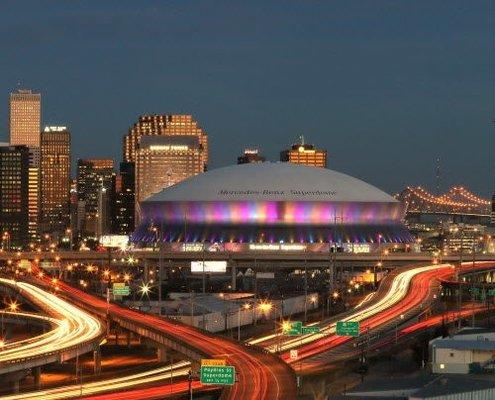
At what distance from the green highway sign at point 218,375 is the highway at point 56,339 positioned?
44.8 ft

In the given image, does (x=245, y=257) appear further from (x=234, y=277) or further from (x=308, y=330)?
(x=308, y=330)

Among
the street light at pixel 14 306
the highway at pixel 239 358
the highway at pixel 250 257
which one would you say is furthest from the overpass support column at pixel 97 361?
the highway at pixel 250 257

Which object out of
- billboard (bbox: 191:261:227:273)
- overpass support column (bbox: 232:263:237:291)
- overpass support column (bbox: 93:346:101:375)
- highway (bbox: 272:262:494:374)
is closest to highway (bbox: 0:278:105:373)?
overpass support column (bbox: 93:346:101:375)

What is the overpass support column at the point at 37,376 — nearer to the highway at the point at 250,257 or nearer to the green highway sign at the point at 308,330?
the green highway sign at the point at 308,330

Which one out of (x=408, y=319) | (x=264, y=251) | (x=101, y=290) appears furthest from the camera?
(x=264, y=251)

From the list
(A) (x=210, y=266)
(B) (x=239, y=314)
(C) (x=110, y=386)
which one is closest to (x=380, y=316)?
(B) (x=239, y=314)

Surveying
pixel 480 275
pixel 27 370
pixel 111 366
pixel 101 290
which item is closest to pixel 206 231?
pixel 480 275

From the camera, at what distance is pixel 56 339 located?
87562 millimetres

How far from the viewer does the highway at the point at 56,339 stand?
252ft

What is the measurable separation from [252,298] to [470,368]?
5961cm

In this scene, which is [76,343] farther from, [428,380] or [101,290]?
[101,290]

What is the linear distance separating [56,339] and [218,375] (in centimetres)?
2557

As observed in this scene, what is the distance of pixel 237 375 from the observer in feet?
237

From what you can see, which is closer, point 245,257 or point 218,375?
point 218,375
